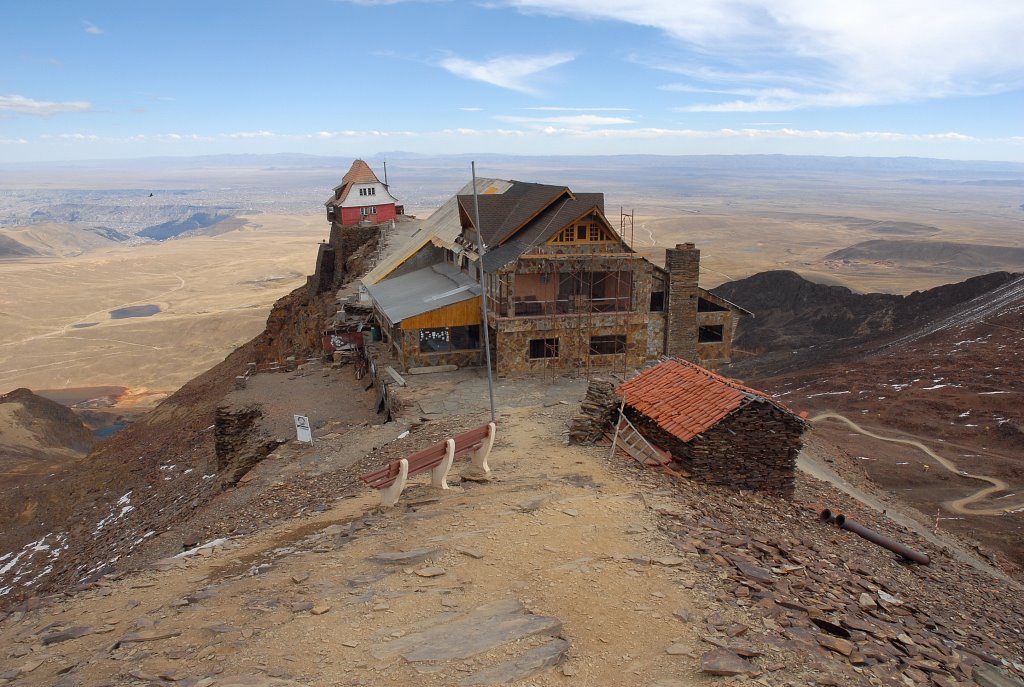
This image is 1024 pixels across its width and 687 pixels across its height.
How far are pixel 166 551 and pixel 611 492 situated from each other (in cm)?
944

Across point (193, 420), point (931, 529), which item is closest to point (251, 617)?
point (931, 529)

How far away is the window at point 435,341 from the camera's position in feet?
85.6

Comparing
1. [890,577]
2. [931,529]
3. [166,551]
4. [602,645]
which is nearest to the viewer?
[602,645]

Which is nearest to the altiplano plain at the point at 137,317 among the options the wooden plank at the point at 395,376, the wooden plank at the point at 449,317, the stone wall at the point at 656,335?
the wooden plank at the point at 395,376

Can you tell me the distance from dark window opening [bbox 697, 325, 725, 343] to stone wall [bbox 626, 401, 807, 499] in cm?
1317

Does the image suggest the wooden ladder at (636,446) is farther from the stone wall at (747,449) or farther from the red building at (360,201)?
the red building at (360,201)

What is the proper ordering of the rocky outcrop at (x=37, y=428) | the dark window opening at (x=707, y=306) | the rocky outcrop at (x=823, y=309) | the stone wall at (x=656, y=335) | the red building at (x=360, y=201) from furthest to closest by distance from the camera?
the rocky outcrop at (x=823, y=309), the red building at (x=360, y=201), the rocky outcrop at (x=37, y=428), the dark window opening at (x=707, y=306), the stone wall at (x=656, y=335)

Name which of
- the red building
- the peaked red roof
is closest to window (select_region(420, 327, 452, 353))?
the red building

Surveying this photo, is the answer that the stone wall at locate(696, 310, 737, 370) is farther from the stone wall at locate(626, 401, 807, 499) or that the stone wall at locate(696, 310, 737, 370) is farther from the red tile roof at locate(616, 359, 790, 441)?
the stone wall at locate(626, 401, 807, 499)

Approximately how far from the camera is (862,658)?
778cm

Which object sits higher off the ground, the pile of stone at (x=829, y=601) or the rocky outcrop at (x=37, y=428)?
the pile of stone at (x=829, y=601)

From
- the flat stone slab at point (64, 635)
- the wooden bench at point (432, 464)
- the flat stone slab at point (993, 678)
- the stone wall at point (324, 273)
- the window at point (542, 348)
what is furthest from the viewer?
the stone wall at point (324, 273)

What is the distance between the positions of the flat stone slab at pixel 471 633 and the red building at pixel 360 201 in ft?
131

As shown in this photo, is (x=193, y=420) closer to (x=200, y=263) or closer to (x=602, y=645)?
(x=602, y=645)
